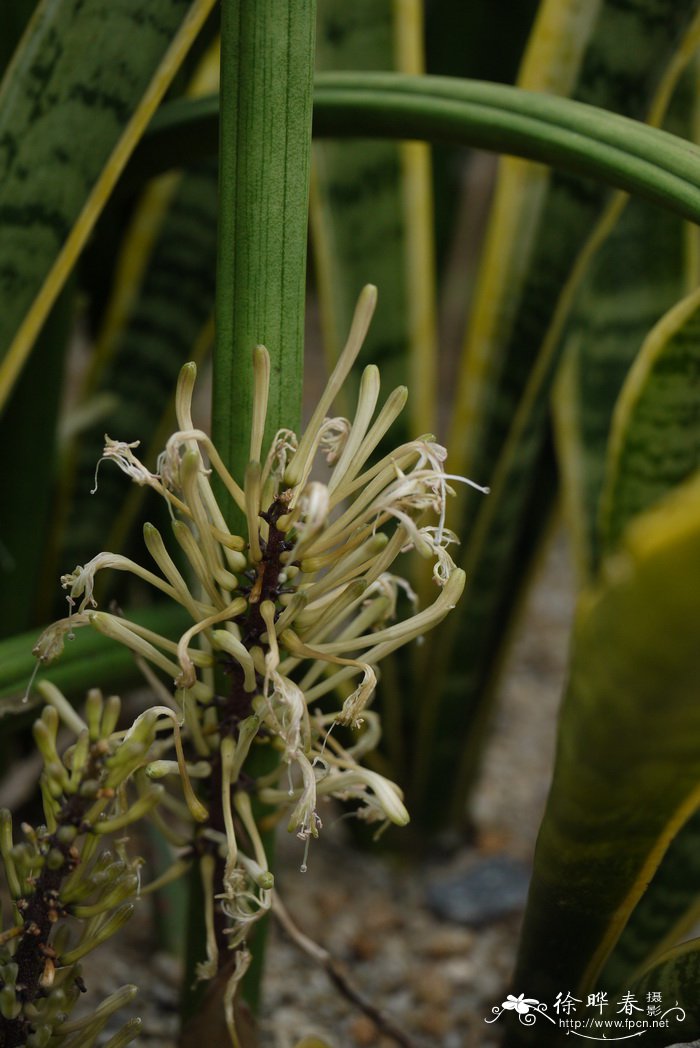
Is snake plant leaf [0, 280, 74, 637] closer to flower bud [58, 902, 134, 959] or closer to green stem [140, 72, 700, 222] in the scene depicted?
green stem [140, 72, 700, 222]

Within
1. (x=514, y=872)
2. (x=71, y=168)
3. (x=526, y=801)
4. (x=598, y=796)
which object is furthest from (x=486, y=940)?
(x=71, y=168)

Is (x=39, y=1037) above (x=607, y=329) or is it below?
below

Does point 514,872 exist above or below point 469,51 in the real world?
below

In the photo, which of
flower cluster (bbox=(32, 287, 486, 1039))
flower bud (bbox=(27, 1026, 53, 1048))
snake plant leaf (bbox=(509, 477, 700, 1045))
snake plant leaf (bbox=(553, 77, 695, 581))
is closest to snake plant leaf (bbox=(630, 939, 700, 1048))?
snake plant leaf (bbox=(509, 477, 700, 1045))

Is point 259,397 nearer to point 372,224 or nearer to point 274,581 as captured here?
point 274,581

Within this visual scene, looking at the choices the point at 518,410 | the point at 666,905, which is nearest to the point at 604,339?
the point at 518,410

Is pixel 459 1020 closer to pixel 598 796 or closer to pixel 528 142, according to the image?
pixel 598 796
